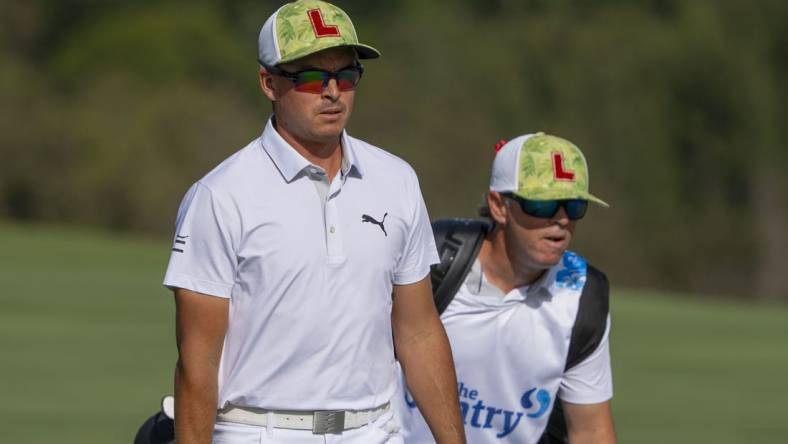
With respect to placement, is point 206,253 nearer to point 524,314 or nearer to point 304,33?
point 304,33

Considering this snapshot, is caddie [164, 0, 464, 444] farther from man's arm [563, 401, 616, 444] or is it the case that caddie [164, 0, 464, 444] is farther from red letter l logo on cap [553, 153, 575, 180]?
man's arm [563, 401, 616, 444]

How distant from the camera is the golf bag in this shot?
20.7ft

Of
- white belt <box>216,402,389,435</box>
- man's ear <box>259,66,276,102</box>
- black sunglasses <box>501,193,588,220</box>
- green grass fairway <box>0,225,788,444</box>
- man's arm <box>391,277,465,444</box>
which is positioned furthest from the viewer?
green grass fairway <box>0,225,788,444</box>

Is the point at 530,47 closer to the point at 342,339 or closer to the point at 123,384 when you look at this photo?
the point at 123,384

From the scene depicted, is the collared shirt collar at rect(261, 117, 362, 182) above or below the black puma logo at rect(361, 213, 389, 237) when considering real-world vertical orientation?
above

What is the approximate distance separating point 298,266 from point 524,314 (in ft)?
5.89

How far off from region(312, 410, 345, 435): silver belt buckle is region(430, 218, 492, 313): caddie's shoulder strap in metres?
1.35

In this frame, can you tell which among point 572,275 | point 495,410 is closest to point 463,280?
point 572,275

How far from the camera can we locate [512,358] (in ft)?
21.0

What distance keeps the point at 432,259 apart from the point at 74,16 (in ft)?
206

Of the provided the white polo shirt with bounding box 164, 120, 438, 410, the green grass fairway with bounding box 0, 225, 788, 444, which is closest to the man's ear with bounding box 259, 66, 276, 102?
the white polo shirt with bounding box 164, 120, 438, 410

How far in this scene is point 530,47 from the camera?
56.8 m

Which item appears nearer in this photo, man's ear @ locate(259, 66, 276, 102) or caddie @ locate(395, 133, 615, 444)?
man's ear @ locate(259, 66, 276, 102)

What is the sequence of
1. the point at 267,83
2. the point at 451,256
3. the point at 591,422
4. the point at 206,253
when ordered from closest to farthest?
the point at 206,253
the point at 267,83
the point at 451,256
the point at 591,422
